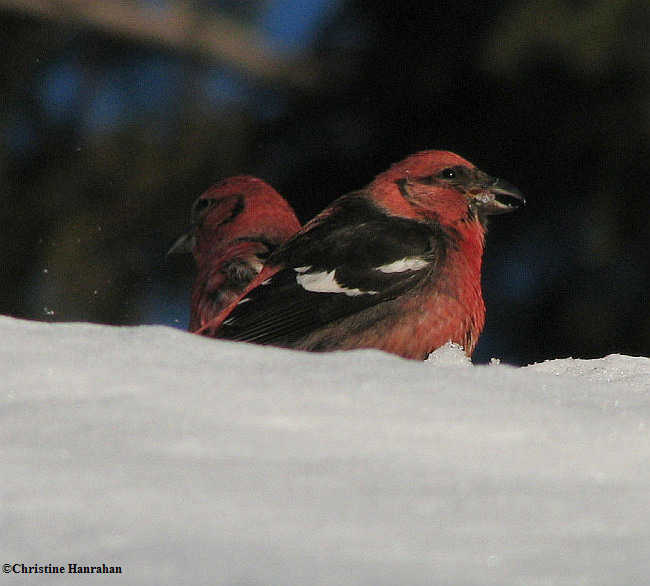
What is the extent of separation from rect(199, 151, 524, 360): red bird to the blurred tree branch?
3398mm

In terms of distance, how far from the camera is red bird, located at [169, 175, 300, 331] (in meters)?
3.95

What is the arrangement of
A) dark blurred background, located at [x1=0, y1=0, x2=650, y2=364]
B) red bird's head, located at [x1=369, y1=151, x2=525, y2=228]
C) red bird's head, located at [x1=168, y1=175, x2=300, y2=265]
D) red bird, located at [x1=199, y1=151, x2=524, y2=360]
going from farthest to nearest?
dark blurred background, located at [x1=0, y1=0, x2=650, y2=364], red bird's head, located at [x1=168, y1=175, x2=300, y2=265], red bird's head, located at [x1=369, y1=151, x2=525, y2=228], red bird, located at [x1=199, y1=151, x2=524, y2=360]

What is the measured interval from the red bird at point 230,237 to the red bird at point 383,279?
0.22m

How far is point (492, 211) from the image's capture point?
12.7 feet

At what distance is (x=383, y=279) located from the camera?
11.5 feet

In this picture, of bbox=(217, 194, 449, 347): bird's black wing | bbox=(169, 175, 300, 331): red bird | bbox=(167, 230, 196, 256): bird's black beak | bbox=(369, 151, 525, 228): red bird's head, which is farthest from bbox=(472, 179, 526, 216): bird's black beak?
bbox=(167, 230, 196, 256): bird's black beak

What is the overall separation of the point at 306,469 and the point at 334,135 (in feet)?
17.1

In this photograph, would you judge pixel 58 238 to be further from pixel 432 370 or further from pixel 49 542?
pixel 49 542

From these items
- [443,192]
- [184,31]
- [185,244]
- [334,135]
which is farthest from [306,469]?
[184,31]

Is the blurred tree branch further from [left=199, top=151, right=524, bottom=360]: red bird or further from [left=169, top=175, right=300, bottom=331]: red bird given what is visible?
[left=199, top=151, right=524, bottom=360]: red bird

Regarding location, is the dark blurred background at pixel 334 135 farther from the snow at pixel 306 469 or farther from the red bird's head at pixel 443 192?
the snow at pixel 306 469

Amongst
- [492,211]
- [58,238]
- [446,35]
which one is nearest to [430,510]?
[492,211]

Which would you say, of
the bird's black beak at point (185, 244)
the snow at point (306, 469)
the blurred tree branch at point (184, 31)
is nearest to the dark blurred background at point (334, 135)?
the blurred tree branch at point (184, 31)

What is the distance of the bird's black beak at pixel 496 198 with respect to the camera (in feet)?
12.6
